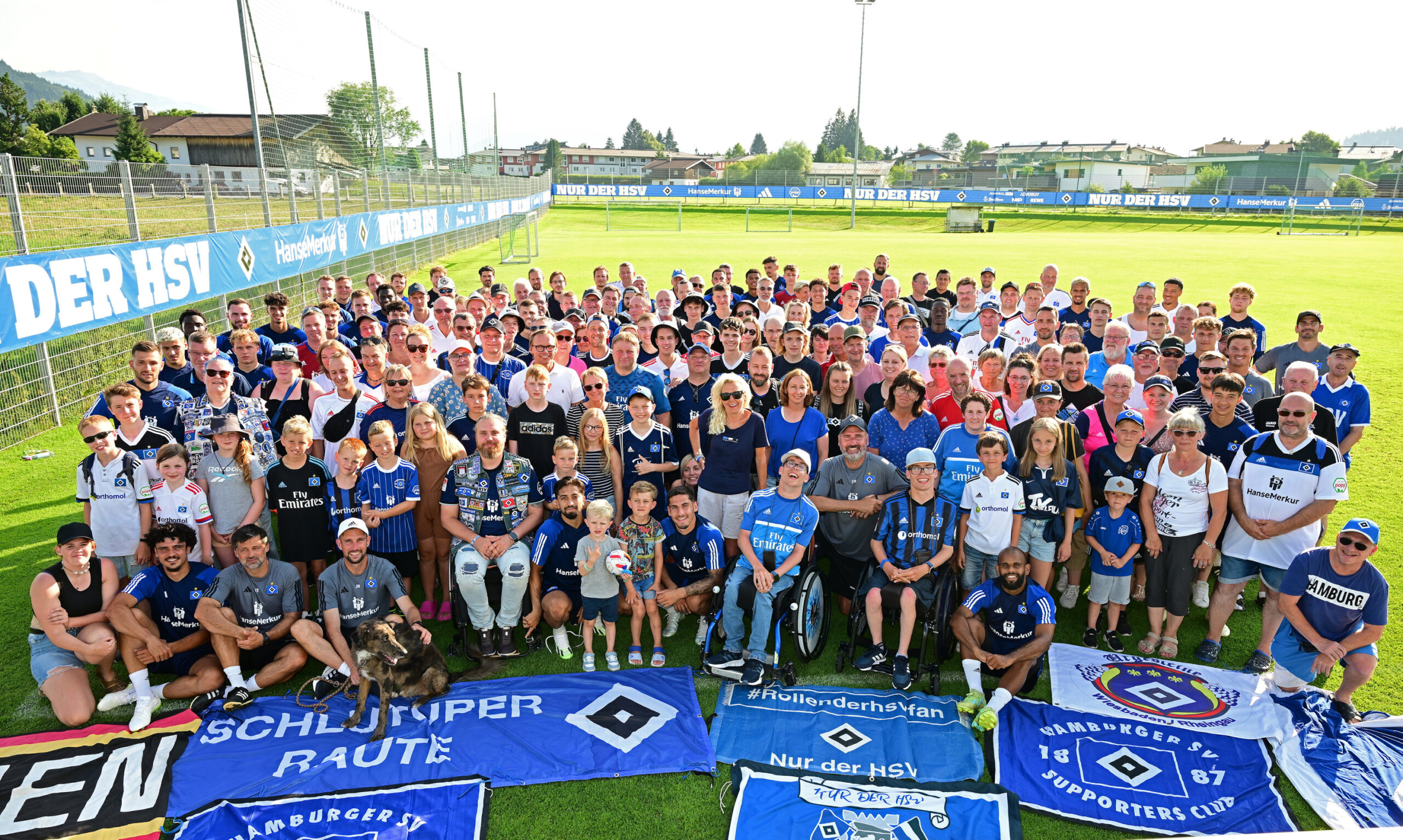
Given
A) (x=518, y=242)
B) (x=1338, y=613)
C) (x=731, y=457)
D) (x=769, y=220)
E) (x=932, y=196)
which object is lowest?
(x=1338, y=613)

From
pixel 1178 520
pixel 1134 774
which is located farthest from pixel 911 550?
pixel 1178 520

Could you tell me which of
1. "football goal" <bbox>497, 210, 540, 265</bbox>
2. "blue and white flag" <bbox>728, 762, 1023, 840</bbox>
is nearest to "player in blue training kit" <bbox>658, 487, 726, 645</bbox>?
"blue and white flag" <bbox>728, 762, 1023, 840</bbox>

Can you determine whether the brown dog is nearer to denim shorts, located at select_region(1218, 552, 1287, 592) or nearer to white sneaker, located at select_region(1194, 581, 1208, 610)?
denim shorts, located at select_region(1218, 552, 1287, 592)

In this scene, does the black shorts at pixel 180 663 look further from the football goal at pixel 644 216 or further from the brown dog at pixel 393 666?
the football goal at pixel 644 216

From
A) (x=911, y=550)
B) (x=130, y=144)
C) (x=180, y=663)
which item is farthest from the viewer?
(x=130, y=144)

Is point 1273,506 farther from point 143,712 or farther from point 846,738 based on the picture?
point 143,712

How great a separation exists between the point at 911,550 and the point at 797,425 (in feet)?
4.57

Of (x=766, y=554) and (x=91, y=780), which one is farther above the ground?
(x=766, y=554)

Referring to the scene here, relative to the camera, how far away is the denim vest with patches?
5.82m

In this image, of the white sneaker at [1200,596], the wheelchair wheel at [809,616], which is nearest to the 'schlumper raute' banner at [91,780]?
the wheelchair wheel at [809,616]

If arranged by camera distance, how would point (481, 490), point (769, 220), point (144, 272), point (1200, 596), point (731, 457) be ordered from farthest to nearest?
1. point (769, 220)
2. point (144, 272)
3. point (1200, 596)
4. point (731, 457)
5. point (481, 490)

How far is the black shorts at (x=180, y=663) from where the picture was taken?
5301 millimetres

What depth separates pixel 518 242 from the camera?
3650 cm

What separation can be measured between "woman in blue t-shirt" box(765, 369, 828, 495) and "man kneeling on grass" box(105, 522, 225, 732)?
14.2 ft
